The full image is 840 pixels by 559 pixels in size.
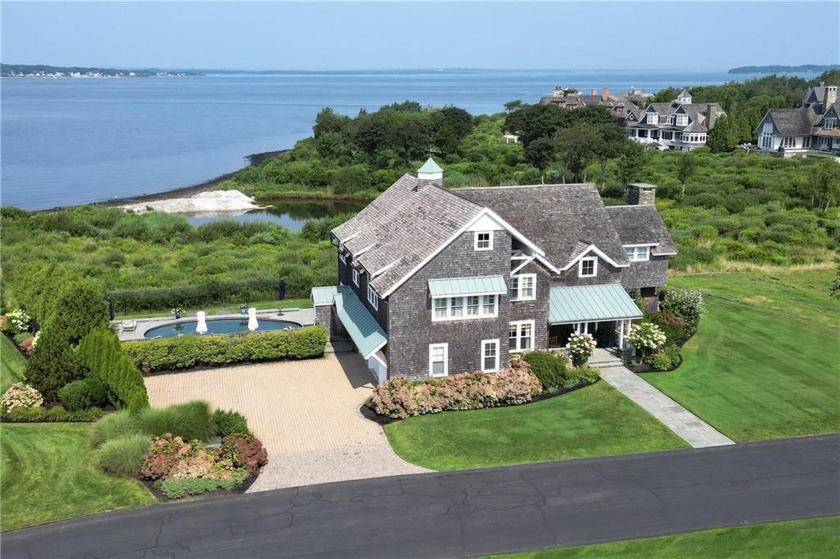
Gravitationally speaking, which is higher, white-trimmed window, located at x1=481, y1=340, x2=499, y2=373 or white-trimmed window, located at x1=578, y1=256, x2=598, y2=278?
white-trimmed window, located at x1=578, y1=256, x2=598, y2=278

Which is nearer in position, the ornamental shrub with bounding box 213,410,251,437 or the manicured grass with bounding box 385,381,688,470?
the manicured grass with bounding box 385,381,688,470

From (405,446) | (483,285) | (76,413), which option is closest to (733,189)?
(483,285)

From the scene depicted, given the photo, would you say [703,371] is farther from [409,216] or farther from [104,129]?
[104,129]

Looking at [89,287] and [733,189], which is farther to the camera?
[733,189]

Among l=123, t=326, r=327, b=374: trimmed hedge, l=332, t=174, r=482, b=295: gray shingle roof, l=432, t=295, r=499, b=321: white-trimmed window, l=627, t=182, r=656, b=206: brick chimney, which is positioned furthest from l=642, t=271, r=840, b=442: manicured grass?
l=123, t=326, r=327, b=374: trimmed hedge

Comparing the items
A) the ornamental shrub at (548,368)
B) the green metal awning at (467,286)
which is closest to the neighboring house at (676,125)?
the ornamental shrub at (548,368)

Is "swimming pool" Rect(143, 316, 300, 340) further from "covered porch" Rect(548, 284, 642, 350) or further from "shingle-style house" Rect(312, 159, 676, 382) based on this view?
"covered porch" Rect(548, 284, 642, 350)

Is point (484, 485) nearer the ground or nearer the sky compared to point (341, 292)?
nearer the ground

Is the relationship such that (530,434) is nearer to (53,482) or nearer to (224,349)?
(224,349)
